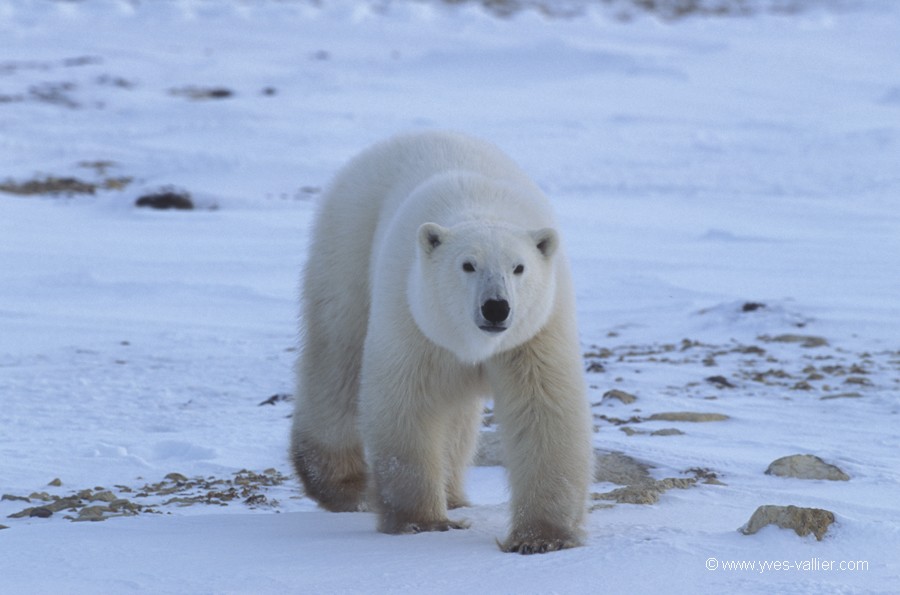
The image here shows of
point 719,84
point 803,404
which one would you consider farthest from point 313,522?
point 719,84

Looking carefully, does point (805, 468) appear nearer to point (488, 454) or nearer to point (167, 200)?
point (488, 454)

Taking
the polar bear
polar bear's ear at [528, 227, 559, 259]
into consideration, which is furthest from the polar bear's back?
polar bear's ear at [528, 227, 559, 259]

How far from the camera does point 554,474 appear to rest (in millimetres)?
3572

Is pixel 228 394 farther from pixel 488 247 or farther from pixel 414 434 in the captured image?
pixel 488 247

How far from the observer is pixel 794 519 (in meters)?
3.23

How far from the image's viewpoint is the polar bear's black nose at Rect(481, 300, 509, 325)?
129 inches

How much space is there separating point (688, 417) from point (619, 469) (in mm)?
760

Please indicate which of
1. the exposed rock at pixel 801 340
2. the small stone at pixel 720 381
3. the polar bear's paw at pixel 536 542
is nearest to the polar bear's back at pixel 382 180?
the polar bear's paw at pixel 536 542

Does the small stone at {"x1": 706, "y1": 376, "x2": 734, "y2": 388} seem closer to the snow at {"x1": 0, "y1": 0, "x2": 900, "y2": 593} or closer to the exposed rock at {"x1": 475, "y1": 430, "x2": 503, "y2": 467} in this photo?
the snow at {"x1": 0, "y1": 0, "x2": 900, "y2": 593}

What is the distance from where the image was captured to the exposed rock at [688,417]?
5.07 m

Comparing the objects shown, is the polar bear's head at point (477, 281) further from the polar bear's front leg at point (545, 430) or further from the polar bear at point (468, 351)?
the polar bear's front leg at point (545, 430)

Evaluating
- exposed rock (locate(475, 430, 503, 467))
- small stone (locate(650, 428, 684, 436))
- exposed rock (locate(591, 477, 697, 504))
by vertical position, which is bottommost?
exposed rock (locate(475, 430, 503, 467))

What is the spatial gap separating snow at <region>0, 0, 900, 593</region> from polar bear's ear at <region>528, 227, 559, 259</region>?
829mm

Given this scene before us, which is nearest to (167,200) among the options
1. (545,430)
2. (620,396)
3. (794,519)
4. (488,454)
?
(620,396)
